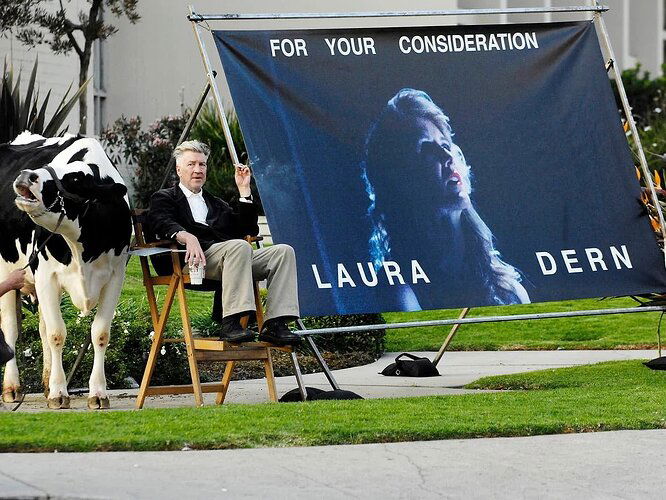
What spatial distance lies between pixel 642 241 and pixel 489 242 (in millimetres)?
1357

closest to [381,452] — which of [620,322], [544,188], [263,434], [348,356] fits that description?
[263,434]

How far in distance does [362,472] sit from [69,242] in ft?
13.2

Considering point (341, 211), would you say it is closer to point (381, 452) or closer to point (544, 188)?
point (544, 188)

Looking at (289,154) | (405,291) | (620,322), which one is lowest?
(620,322)

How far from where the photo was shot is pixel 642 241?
37.7 ft

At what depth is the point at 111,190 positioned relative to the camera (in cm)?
1036

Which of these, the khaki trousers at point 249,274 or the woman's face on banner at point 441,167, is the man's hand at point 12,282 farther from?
the woman's face on banner at point 441,167

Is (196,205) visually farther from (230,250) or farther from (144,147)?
(144,147)

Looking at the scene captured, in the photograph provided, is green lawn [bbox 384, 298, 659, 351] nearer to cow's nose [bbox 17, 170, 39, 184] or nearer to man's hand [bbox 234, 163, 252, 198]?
man's hand [bbox 234, 163, 252, 198]

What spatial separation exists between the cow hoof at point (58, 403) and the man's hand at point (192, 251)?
1509 mm

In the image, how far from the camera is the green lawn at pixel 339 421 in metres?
7.79

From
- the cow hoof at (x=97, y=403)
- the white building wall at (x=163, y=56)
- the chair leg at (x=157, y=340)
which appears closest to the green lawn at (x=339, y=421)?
the chair leg at (x=157, y=340)

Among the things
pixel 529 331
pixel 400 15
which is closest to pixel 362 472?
pixel 400 15

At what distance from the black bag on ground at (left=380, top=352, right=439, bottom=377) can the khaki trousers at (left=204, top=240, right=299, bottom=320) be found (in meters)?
2.95
